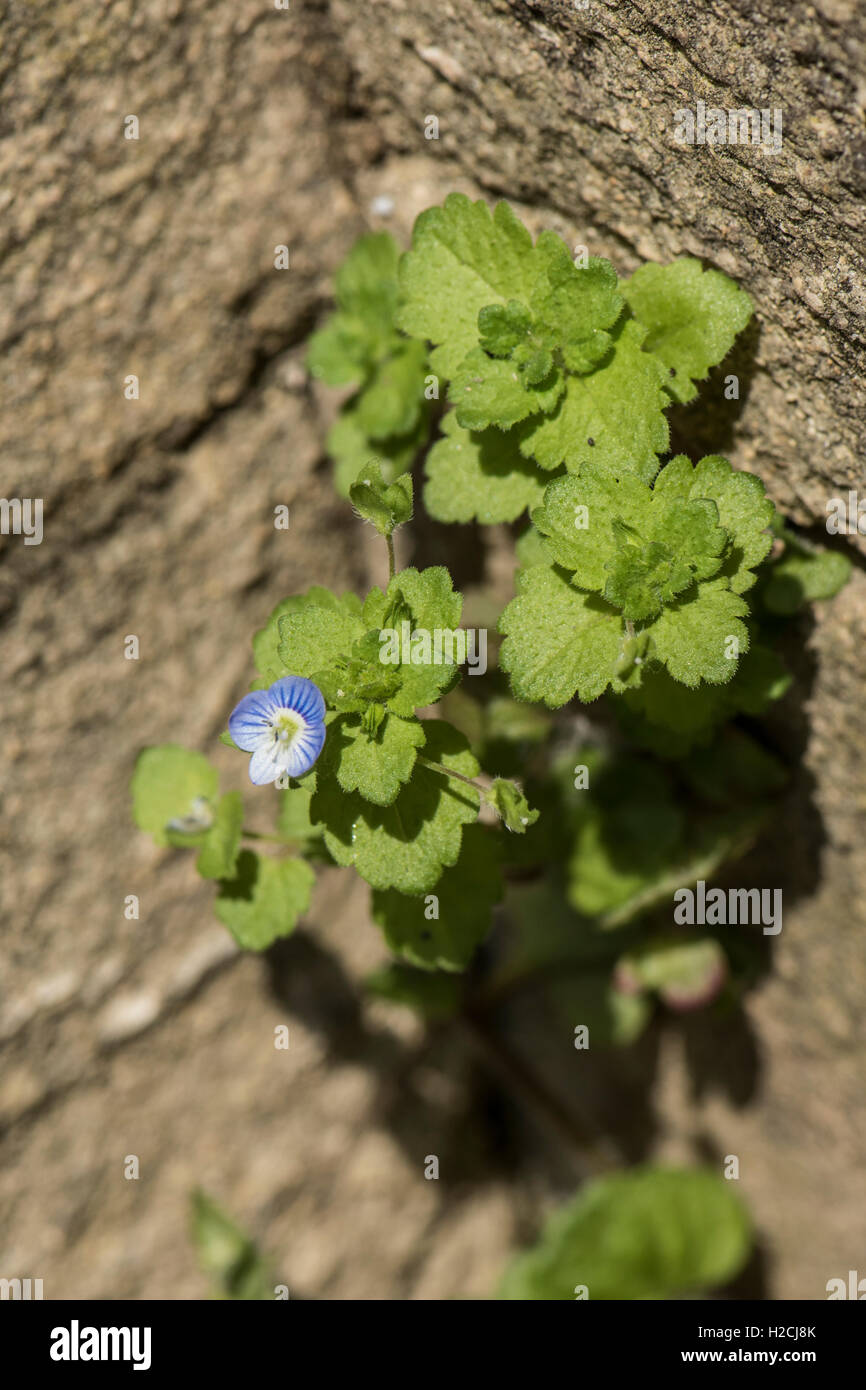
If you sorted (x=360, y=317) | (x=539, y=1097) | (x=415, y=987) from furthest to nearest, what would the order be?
(x=539, y=1097)
(x=415, y=987)
(x=360, y=317)

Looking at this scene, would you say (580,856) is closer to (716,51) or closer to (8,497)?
(8,497)

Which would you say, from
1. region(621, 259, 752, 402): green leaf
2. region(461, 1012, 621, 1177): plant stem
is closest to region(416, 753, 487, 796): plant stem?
region(621, 259, 752, 402): green leaf

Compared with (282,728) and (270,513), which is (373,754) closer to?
(282,728)

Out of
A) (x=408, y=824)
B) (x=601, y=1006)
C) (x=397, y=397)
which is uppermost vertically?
(x=397, y=397)

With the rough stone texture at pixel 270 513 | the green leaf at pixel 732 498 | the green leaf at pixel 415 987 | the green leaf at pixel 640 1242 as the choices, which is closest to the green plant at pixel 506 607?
the green leaf at pixel 732 498

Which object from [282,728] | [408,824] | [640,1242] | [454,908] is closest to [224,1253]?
[640,1242]
